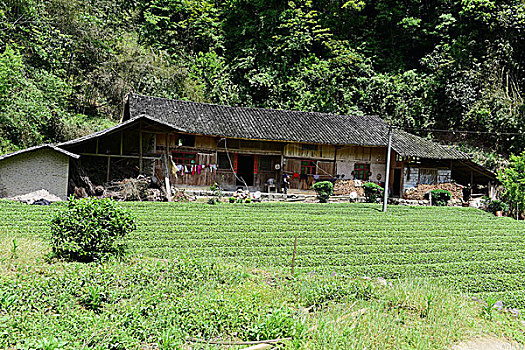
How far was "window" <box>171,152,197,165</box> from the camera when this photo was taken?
765 inches

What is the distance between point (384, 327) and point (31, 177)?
12.9 m

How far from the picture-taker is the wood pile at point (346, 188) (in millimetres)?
21000

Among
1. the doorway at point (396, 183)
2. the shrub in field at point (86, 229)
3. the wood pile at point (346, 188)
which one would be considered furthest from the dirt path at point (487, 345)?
the doorway at point (396, 183)

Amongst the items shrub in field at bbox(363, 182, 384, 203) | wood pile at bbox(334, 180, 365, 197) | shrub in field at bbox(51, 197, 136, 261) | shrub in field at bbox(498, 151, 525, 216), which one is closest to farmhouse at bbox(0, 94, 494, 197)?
wood pile at bbox(334, 180, 365, 197)

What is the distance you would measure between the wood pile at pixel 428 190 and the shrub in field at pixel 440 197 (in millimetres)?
400

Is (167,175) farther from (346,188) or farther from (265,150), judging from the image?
(346,188)

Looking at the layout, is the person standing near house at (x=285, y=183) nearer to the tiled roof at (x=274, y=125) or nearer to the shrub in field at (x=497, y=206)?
the tiled roof at (x=274, y=125)

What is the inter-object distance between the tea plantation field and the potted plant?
2796 millimetres

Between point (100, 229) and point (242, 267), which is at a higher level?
point (100, 229)

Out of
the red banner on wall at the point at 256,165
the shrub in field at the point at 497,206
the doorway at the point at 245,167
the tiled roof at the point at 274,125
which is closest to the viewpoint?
the tiled roof at the point at 274,125

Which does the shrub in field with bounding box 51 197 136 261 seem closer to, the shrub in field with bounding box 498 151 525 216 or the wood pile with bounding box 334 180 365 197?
the wood pile with bounding box 334 180 365 197

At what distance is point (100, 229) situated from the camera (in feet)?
24.8

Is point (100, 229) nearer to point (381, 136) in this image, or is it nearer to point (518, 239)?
point (518, 239)

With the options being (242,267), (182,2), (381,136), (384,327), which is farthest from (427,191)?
(182,2)
